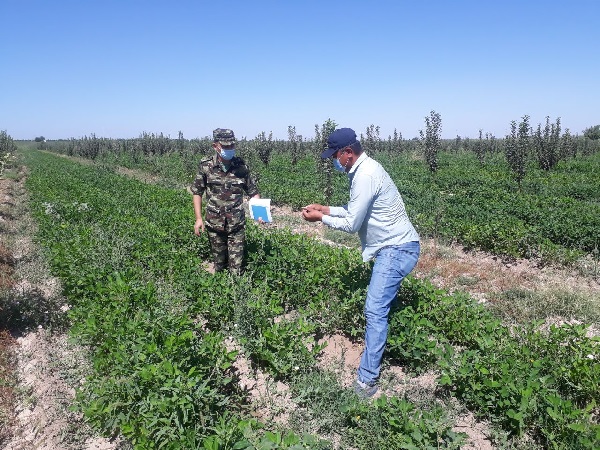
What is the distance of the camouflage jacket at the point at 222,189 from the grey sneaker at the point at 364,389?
2.58 metres

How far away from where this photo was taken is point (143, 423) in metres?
2.93

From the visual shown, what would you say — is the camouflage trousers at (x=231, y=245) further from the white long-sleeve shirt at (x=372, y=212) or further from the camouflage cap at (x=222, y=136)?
the white long-sleeve shirt at (x=372, y=212)

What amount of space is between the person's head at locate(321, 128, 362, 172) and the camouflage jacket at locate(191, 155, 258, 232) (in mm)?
2014

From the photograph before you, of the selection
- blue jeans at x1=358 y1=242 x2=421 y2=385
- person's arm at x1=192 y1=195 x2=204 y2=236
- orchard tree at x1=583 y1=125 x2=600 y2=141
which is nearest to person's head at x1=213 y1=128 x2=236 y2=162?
person's arm at x1=192 y1=195 x2=204 y2=236

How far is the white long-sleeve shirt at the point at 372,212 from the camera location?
3.39 meters

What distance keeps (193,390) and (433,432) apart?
1789mm

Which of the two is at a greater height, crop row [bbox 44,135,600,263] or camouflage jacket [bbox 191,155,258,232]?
camouflage jacket [bbox 191,155,258,232]

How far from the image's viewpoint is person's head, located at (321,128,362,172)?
3.45 metres

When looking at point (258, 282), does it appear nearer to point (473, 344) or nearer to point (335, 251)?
point (335, 251)

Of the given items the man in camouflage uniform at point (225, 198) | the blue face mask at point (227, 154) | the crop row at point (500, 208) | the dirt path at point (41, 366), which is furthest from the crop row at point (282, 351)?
the crop row at point (500, 208)

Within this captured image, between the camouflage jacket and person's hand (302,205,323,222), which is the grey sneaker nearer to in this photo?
person's hand (302,205,323,222)

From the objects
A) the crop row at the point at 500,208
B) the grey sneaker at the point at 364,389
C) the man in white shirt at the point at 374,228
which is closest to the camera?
the man in white shirt at the point at 374,228

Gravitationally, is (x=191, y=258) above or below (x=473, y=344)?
above

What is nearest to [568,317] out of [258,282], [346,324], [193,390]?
[346,324]
